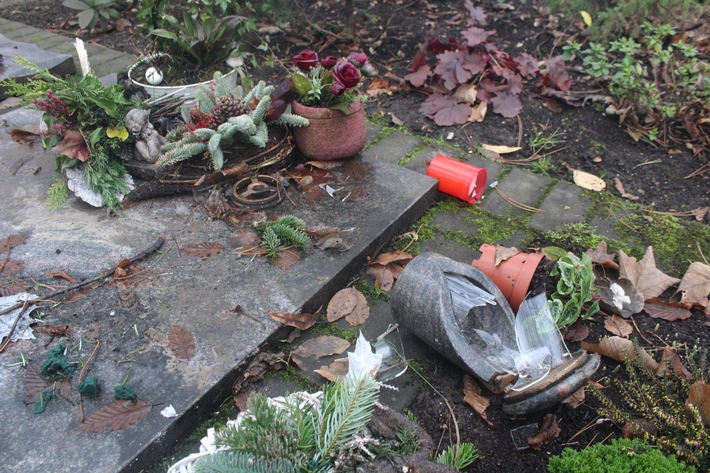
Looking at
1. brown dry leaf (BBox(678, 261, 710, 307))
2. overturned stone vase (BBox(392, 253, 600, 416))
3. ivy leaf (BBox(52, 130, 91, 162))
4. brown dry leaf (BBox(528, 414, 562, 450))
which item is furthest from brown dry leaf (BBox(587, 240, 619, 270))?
ivy leaf (BBox(52, 130, 91, 162))

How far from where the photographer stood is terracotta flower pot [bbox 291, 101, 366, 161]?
2.87m

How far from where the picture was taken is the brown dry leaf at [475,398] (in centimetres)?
191

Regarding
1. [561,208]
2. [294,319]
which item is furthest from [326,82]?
[561,208]

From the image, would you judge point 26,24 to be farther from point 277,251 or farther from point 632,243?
point 632,243

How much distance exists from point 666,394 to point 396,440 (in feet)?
2.97

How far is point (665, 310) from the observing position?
7.60 feet

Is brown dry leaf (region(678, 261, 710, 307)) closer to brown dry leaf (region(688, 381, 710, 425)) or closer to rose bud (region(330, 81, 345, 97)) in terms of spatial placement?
brown dry leaf (region(688, 381, 710, 425))

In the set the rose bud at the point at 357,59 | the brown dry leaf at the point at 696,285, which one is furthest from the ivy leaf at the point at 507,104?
the brown dry leaf at the point at 696,285

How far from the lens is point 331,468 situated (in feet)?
4.74

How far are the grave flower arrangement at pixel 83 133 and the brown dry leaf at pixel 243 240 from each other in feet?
2.22

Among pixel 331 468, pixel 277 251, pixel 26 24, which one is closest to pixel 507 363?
pixel 331 468

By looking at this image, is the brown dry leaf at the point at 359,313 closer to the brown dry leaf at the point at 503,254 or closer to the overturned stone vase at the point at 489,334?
the overturned stone vase at the point at 489,334

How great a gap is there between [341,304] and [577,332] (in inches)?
39.4

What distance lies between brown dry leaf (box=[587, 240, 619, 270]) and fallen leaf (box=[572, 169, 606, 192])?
0.67m
